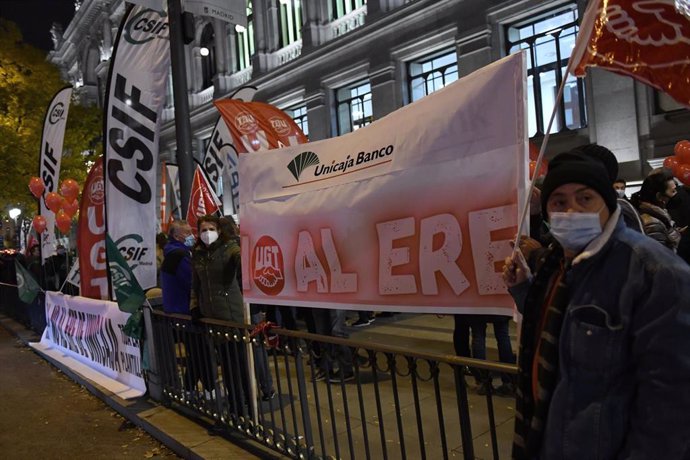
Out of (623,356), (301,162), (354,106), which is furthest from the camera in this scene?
(354,106)

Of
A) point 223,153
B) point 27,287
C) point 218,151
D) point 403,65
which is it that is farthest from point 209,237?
point 403,65

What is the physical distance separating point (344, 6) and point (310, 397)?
54.5 ft

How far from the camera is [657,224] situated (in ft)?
14.6

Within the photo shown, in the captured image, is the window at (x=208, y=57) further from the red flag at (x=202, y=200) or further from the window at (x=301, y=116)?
the red flag at (x=202, y=200)

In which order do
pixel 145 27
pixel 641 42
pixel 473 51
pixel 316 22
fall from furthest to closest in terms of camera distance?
pixel 316 22
pixel 473 51
pixel 145 27
pixel 641 42

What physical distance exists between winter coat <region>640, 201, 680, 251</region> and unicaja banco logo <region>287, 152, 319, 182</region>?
259 cm

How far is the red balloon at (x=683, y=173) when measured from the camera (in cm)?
793

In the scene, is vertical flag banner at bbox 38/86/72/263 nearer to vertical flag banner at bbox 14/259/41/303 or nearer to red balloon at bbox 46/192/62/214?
red balloon at bbox 46/192/62/214

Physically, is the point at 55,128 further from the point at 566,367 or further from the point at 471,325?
the point at 566,367

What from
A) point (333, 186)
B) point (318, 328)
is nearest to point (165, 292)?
point (318, 328)

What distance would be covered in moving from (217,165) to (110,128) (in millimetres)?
6323

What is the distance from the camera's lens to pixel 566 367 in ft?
5.82

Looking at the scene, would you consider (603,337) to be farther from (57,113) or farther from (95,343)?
(57,113)

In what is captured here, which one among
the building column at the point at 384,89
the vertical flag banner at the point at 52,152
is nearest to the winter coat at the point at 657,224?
the vertical flag banner at the point at 52,152
